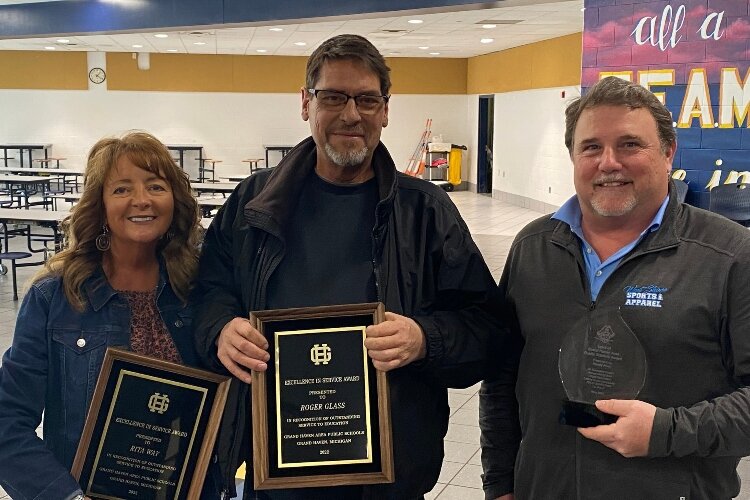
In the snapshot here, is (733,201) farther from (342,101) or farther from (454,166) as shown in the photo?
(454,166)

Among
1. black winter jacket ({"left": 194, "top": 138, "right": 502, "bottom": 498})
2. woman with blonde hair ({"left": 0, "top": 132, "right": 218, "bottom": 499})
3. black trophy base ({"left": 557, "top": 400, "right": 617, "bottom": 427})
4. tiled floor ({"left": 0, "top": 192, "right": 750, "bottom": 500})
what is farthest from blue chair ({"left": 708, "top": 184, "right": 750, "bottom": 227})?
woman with blonde hair ({"left": 0, "top": 132, "right": 218, "bottom": 499})

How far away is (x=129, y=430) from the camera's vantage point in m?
1.70

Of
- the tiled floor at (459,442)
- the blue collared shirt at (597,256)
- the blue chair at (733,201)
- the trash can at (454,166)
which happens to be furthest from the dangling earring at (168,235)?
the trash can at (454,166)

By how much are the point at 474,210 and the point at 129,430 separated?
1485 centimetres


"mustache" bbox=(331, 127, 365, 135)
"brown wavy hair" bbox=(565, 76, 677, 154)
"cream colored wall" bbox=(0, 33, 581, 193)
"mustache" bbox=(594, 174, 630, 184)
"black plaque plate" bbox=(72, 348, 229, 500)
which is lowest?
"black plaque plate" bbox=(72, 348, 229, 500)

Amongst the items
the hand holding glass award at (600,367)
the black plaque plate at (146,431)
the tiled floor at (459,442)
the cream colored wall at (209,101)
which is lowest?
the tiled floor at (459,442)

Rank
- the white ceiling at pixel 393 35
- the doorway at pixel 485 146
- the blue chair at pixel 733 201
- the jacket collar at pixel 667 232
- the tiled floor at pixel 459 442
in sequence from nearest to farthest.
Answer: the jacket collar at pixel 667 232, the tiled floor at pixel 459 442, the blue chair at pixel 733 201, the white ceiling at pixel 393 35, the doorway at pixel 485 146

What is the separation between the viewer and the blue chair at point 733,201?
6.54 metres

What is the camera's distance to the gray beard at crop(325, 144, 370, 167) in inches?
73.4

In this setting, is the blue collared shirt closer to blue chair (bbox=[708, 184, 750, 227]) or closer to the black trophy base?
the black trophy base

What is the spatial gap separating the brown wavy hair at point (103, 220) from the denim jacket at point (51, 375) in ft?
0.10

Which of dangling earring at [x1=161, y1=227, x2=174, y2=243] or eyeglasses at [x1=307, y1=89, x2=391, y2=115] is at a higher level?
eyeglasses at [x1=307, y1=89, x2=391, y2=115]

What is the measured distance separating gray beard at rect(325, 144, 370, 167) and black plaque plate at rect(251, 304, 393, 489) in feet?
1.30

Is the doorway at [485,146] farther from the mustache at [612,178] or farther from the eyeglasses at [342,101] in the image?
the mustache at [612,178]
